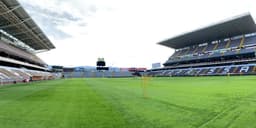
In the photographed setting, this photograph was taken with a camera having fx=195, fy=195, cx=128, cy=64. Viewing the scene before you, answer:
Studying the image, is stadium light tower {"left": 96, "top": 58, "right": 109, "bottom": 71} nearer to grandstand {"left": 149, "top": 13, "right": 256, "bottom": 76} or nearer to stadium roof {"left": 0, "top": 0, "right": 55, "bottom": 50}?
grandstand {"left": 149, "top": 13, "right": 256, "bottom": 76}

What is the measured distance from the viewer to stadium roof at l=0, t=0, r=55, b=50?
3070 centimetres

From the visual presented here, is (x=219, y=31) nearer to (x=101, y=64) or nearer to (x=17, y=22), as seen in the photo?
(x=17, y=22)

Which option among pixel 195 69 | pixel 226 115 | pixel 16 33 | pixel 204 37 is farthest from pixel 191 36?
pixel 226 115

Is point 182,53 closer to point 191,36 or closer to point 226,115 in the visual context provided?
point 191,36

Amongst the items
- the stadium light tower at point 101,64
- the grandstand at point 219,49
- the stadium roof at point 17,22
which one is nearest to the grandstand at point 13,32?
the stadium roof at point 17,22

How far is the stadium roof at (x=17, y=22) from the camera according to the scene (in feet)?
101

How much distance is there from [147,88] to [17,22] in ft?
109

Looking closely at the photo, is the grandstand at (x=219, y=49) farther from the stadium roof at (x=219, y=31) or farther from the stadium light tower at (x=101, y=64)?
the stadium light tower at (x=101, y=64)

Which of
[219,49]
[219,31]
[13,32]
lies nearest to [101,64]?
[219,49]

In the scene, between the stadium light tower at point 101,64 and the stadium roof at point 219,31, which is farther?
the stadium light tower at point 101,64

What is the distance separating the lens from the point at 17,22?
38156 millimetres

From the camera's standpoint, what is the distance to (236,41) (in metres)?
61.6

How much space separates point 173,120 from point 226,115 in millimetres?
1592

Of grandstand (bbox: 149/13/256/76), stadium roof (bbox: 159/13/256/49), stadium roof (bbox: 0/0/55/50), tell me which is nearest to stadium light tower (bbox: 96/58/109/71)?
stadium roof (bbox: 159/13/256/49)
